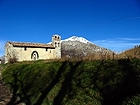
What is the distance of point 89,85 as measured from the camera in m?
9.43

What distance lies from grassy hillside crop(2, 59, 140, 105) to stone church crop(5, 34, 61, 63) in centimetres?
3559

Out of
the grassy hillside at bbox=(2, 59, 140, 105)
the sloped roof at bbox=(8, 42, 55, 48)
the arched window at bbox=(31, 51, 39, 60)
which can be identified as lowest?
the grassy hillside at bbox=(2, 59, 140, 105)

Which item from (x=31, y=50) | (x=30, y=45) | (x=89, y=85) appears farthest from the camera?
(x=31, y=50)

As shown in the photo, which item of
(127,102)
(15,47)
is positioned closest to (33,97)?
(127,102)

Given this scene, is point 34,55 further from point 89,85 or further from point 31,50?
point 89,85

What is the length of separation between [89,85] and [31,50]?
Answer: 42233mm

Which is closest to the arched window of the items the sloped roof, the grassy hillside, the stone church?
the stone church

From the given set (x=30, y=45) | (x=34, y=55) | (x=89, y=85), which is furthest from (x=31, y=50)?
(x=89, y=85)

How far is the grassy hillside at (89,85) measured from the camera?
7789 millimetres

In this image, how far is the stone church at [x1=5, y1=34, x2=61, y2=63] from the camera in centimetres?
4788

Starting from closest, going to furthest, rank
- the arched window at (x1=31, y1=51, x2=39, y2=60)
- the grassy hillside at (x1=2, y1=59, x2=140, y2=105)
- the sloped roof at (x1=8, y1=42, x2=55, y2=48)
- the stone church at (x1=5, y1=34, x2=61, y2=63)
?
the grassy hillside at (x1=2, y1=59, x2=140, y2=105)
the stone church at (x1=5, y1=34, x2=61, y2=63)
the sloped roof at (x1=8, y1=42, x2=55, y2=48)
the arched window at (x1=31, y1=51, x2=39, y2=60)

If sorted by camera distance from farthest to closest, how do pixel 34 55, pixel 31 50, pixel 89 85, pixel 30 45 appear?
1. pixel 34 55
2. pixel 31 50
3. pixel 30 45
4. pixel 89 85

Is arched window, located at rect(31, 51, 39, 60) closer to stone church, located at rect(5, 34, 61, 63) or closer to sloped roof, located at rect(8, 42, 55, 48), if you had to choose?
stone church, located at rect(5, 34, 61, 63)

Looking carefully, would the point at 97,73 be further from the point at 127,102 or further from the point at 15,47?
the point at 15,47
